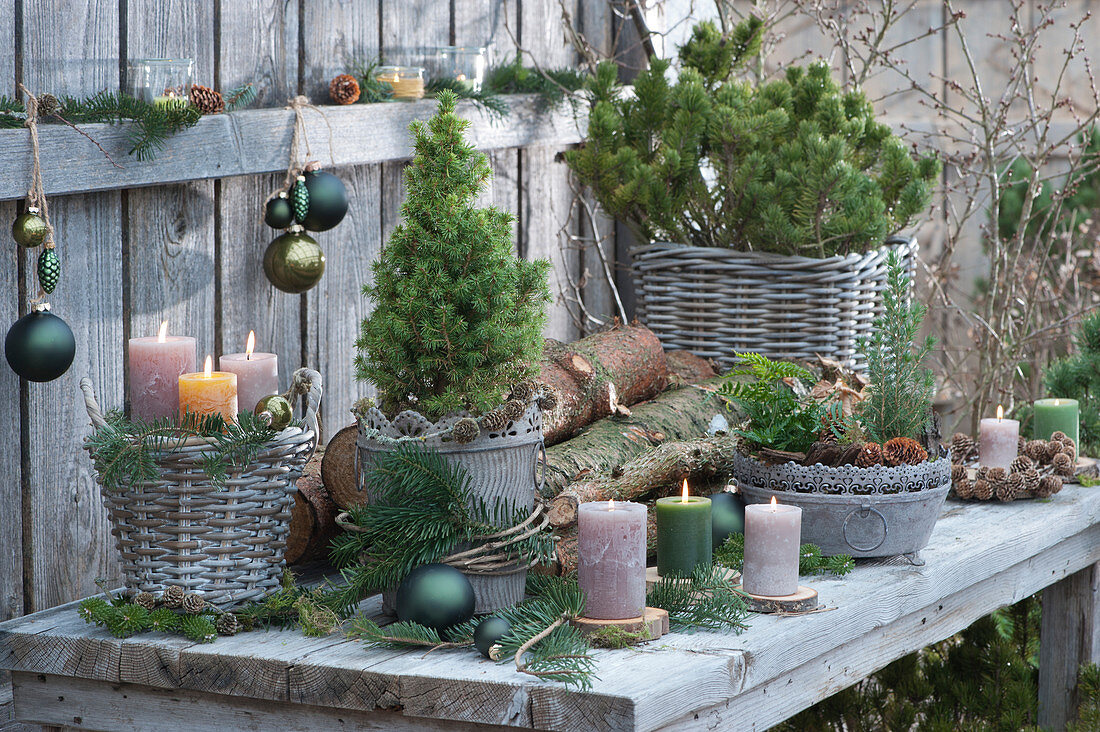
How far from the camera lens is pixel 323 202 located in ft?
7.18

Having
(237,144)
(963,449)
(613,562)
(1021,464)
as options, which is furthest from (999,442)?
(237,144)

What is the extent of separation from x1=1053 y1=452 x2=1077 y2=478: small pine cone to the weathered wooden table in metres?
0.50

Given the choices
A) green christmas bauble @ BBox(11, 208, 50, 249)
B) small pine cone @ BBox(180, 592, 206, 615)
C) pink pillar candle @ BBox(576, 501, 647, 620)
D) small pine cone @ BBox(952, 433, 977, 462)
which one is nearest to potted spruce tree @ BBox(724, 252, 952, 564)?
pink pillar candle @ BBox(576, 501, 647, 620)

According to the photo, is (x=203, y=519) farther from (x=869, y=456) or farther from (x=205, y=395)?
(x=869, y=456)

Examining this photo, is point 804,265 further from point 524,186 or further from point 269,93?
point 269,93

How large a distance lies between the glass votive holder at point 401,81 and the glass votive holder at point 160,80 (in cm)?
57

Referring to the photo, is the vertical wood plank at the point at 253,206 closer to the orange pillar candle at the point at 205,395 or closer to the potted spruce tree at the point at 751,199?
the orange pillar candle at the point at 205,395

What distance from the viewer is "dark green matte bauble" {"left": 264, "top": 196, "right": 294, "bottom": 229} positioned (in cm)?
217

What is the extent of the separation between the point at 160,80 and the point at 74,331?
43 cm

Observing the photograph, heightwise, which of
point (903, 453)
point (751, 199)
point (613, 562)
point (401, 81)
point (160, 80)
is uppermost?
point (401, 81)

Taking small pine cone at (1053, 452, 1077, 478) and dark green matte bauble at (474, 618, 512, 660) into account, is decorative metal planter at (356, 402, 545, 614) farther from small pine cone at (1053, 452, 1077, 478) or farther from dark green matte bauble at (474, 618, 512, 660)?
small pine cone at (1053, 452, 1077, 478)

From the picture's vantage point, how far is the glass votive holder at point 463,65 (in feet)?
8.77

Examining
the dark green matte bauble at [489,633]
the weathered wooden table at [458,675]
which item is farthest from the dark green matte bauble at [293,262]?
the dark green matte bauble at [489,633]

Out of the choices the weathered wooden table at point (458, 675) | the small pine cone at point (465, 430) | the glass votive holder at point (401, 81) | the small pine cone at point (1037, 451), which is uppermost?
the glass votive holder at point (401, 81)
